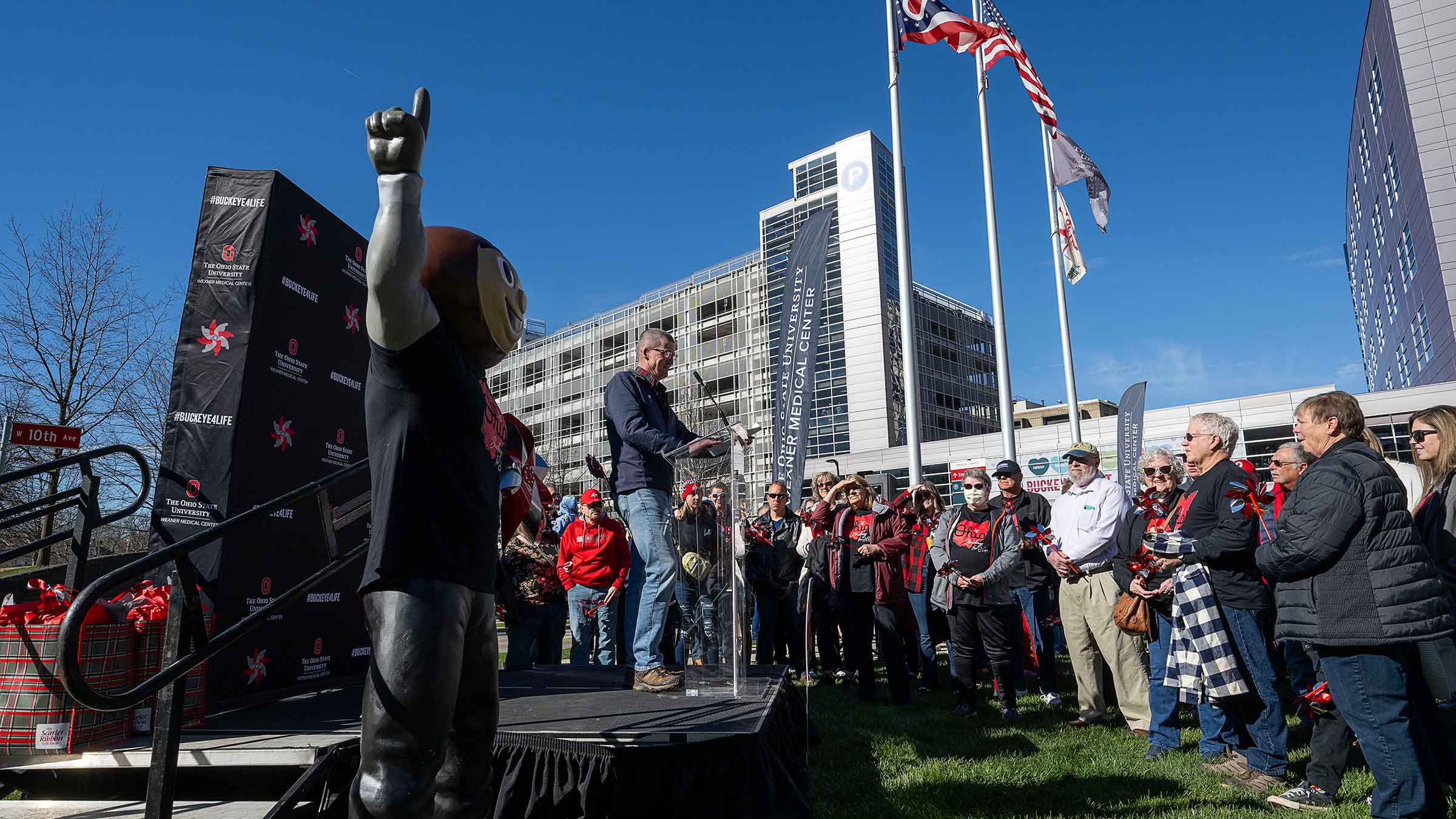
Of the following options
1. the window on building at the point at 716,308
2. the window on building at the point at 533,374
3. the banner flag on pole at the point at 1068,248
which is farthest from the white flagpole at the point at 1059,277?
the window on building at the point at 533,374

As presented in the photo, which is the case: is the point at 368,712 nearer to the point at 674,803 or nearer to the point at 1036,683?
the point at 674,803

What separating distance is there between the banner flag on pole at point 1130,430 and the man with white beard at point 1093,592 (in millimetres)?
8523

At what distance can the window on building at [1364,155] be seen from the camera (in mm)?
48250

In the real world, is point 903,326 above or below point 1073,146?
below

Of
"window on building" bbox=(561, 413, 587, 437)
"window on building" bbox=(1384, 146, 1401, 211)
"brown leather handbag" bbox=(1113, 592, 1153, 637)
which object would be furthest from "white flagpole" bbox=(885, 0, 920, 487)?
"window on building" bbox=(561, 413, 587, 437)

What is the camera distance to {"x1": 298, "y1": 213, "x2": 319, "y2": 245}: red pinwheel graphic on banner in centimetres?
604

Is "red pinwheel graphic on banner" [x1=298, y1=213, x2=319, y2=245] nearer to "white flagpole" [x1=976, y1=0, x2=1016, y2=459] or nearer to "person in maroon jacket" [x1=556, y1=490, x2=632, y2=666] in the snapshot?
"person in maroon jacket" [x1=556, y1=490, x2=632, y2=666]

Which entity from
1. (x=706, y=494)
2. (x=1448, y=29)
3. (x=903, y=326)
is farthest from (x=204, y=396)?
(x=1448, y=29)

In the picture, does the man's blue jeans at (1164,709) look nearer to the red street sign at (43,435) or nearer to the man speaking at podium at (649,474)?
the man speaking at podium at (649,474)

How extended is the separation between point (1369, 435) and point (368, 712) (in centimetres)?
530

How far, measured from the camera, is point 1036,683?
8.45m

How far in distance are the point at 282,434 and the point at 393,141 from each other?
4479 millimetres

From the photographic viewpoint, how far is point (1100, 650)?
245 inches

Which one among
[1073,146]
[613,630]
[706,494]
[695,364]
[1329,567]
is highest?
[695,364]
